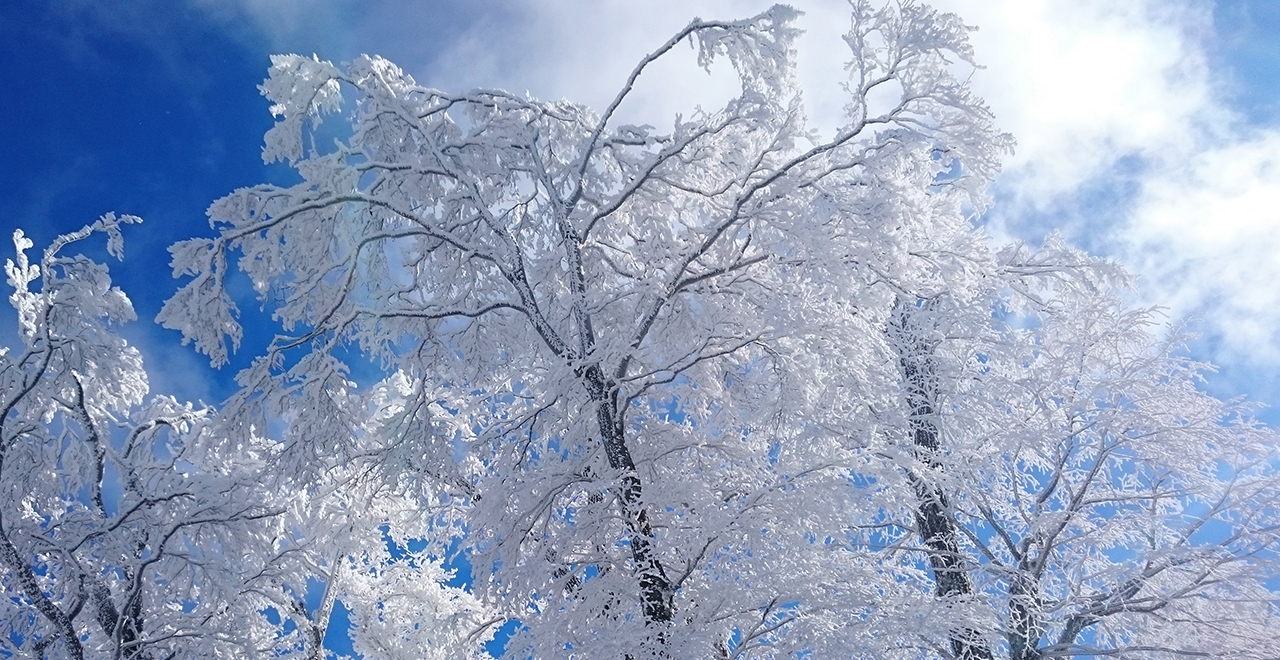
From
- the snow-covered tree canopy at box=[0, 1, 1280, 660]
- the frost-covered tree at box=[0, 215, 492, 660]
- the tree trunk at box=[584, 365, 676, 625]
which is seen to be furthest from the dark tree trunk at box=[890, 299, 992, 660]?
the frost-covered tree at box=[0, 215, 492, 660]

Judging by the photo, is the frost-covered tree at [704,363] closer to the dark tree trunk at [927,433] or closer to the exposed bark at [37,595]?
the dark tree trunk at [927,433]

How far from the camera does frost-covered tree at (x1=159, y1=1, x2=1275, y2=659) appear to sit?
20.2 feet

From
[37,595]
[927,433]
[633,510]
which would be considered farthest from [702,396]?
[37,595]

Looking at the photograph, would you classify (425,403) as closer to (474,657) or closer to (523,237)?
(523,237)

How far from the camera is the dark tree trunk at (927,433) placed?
859 centimetres

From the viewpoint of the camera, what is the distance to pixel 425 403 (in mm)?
7422

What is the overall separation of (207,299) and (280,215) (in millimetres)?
1001

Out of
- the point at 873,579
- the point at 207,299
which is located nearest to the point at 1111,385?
the point at 873,579

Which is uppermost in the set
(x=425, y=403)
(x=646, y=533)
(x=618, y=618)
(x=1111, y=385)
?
(x=1111, y=385)

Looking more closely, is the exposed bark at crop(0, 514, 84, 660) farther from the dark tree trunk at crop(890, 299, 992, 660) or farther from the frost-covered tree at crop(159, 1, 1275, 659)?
the dark tree trunk at crop(890, 299, 992, 660)

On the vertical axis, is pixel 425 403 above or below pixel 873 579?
above

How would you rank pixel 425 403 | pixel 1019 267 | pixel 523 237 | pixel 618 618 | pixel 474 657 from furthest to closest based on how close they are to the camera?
pixel 474 657
pixel 1019 267
pixel 523 237
pixel 425 403
pixel 618 618

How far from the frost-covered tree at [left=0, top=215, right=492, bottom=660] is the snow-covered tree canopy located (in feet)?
0.23

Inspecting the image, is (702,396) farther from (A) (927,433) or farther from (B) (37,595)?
(B) (37,595)
